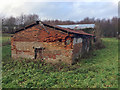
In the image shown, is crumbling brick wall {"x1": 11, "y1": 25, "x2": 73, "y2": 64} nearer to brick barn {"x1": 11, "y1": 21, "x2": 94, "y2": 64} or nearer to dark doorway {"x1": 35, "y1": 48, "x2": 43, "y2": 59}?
brick barn {"x1": 11, "y1": 21, "x2": 94, "y2": 64}

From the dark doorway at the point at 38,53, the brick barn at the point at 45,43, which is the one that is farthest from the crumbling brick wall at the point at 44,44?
the dark doorway at the point at 38,53

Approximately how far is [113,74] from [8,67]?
756 cm

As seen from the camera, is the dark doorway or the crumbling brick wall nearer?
the crumbling brick wall

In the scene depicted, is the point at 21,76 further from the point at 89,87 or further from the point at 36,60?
the point at 89,87

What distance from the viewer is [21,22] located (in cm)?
1661

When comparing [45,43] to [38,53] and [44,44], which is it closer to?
[44,44]

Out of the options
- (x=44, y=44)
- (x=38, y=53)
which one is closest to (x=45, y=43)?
(x=44, y=44)

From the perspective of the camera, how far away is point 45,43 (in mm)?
9992

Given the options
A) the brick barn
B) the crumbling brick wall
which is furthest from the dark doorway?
the crumbling brick wall

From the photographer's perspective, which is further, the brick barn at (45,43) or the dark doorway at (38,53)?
the dark doorway at (38,53)

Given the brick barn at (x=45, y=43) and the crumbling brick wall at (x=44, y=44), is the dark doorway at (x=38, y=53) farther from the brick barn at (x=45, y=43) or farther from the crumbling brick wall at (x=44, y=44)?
the crumbling brick wall at (x=44, y=44)

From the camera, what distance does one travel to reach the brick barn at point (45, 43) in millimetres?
9430

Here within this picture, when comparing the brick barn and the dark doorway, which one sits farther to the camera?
the dark doorway

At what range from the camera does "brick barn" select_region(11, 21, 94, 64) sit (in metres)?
9.43
